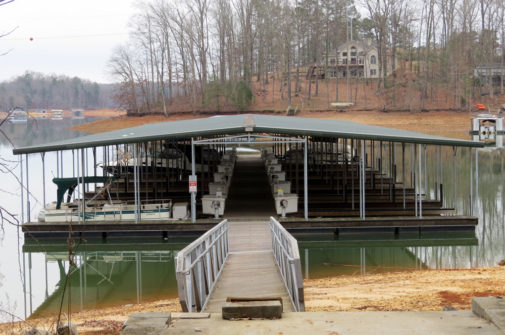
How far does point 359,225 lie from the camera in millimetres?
18969

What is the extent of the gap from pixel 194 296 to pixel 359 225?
11809 millimetres

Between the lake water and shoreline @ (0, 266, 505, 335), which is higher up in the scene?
shoreline @ (0, 266, 505, 335)

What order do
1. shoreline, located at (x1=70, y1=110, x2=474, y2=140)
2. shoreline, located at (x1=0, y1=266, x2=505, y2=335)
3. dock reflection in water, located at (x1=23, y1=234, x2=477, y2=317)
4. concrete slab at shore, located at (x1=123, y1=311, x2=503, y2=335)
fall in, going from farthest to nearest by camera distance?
1. shoreline, located at (x1=70, y1=110, x2=474, y2=140)
2. dock reflection in water, located at (x1=23, y1=234, x2=477, y2=317)
3. shoreline, located at (x1=0, y1=266, x2=505, y2=335)
4. concrete slab at shore, located at (x1=123, y1=311, x2=503, y2=335)

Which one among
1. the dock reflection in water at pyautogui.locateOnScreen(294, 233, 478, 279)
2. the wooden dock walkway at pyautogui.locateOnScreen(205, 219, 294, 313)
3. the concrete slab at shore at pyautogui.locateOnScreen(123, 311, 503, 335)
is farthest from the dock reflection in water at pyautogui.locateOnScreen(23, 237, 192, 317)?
the concrete slab at shore at pyautogui.locateOnScreen(123, 311, 503, 335)

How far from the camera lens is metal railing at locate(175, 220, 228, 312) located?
7.05 metres

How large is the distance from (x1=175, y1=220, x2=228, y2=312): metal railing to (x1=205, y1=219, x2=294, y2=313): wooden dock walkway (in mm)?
177

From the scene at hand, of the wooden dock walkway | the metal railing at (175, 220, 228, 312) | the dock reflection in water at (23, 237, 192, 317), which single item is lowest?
the dock reflection in water at (23, 237, 192, 317)

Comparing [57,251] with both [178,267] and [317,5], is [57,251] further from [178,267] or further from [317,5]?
[317,5]

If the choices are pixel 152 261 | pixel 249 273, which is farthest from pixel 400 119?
pixel 249 273

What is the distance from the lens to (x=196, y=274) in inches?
324

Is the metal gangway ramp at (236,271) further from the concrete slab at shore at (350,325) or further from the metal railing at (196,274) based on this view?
the concrete slab at shore at (350,325)

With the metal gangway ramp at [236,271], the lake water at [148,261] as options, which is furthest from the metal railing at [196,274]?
the lake water at [148,261]

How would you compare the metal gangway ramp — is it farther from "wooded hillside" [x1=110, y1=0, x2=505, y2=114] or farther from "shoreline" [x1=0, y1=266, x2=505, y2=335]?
"wooded hillside" [x1=110, y1=0, x2=505, y2=114]

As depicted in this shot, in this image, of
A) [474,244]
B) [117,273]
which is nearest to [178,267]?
[117,273]
